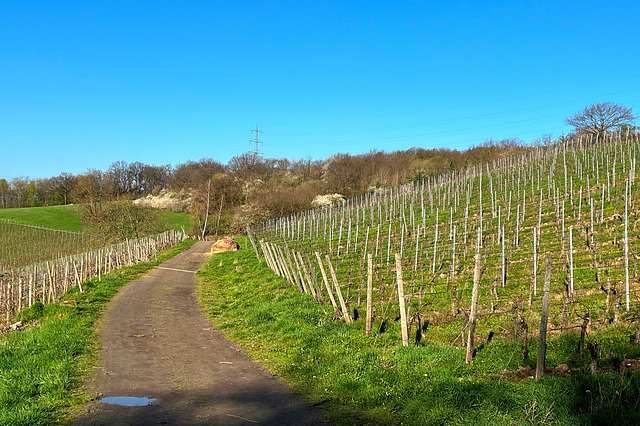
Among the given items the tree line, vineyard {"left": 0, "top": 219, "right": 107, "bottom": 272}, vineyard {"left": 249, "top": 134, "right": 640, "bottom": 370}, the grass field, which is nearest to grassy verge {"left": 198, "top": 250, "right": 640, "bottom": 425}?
vineyard {"left": 249, "top": 134, "right": 640, "bottom": 370}

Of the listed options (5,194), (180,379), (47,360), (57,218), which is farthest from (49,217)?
(180,379)

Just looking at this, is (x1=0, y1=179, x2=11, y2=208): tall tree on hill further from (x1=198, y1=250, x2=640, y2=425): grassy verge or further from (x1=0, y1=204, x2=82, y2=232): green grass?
(x1=198, y1=250, x2=640, y2=425): grassy verge

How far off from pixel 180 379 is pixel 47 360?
2561 millimetres

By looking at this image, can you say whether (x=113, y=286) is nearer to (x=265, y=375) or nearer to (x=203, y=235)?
(x=265, y=375)

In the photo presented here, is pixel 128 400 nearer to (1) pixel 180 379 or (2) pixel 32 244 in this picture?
(1) pixel 180 379

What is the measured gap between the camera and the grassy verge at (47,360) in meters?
6.01

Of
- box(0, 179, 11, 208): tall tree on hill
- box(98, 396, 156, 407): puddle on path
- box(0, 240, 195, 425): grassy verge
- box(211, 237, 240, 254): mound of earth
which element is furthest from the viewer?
box(0, 179, 11, 208): tall tree on hill

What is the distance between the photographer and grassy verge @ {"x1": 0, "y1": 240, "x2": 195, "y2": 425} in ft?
19.7

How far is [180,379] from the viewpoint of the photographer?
7.32 m

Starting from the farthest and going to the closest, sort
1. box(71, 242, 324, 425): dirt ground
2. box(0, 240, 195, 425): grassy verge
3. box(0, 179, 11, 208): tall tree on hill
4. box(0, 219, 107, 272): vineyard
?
box(0, 179, 11, 208): tall tree on hill
box(0, 219, 107, 272): vineyard
box(0, 240, 195, 425): grassy verge
box(71, 242, 324, 425): dirt ground

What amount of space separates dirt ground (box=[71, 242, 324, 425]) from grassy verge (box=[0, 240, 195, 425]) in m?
0.31

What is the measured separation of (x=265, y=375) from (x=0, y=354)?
16.4 feet

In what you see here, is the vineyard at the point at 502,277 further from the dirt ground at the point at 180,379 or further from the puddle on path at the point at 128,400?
the puddle on path at the point at 128,400

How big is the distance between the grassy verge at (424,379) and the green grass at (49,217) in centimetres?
5836
